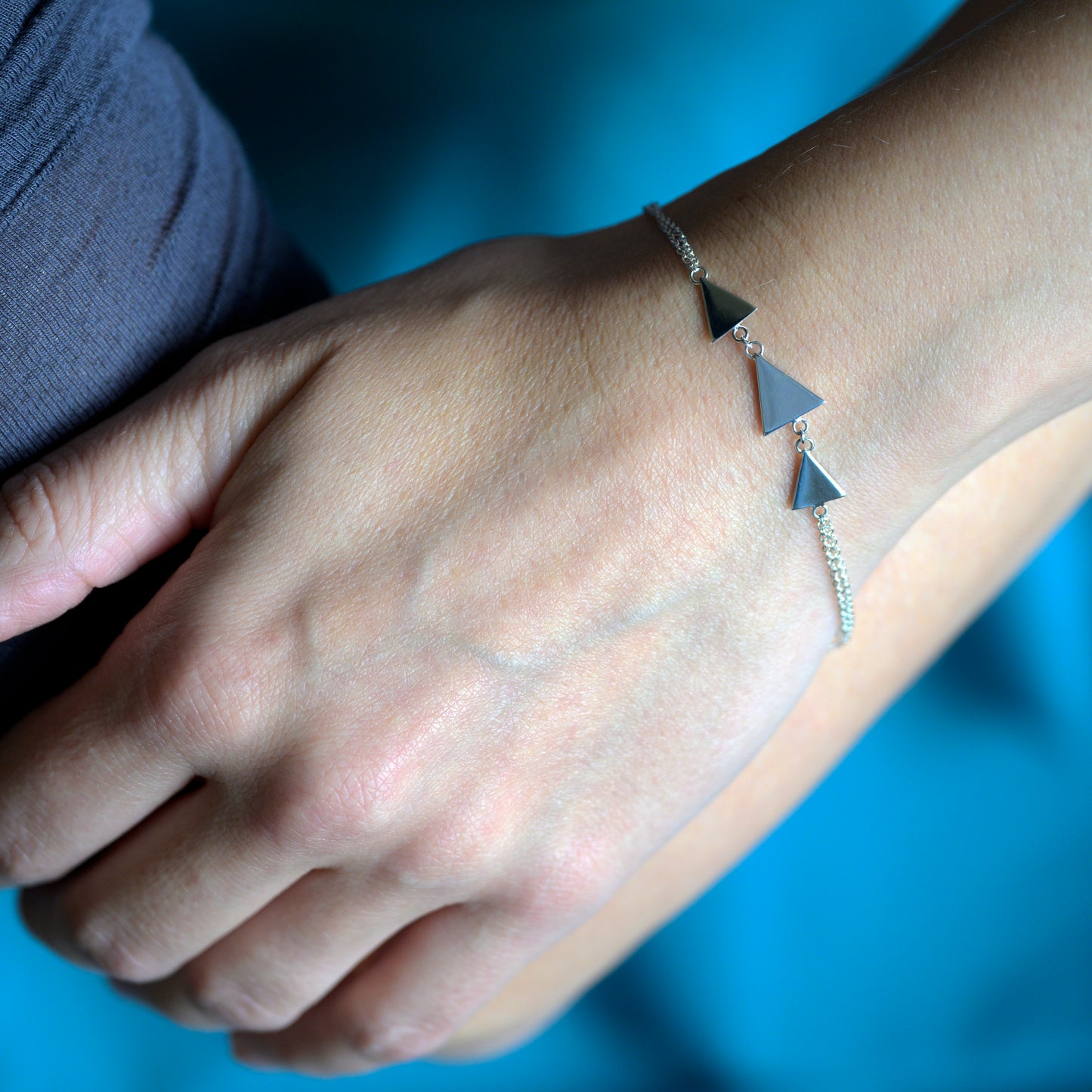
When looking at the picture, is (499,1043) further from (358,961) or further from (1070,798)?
(1070,798)

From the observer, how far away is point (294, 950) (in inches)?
30.1

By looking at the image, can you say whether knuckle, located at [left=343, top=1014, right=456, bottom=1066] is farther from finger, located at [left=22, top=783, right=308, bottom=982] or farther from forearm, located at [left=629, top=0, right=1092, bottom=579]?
forearm, located at [left=629, top=0, right=1092, bottom=579]

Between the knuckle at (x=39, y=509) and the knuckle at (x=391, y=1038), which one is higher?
the knuckle at (x=39, y=509)

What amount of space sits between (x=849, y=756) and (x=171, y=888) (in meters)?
0.82

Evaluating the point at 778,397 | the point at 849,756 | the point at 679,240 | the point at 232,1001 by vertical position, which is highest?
the point at 679,240

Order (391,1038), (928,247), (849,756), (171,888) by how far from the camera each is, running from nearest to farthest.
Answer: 1. (928,247)
2. (171,888)
3. (391,1038)
4. (849,756)

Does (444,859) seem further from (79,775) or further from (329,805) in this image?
(79,775)

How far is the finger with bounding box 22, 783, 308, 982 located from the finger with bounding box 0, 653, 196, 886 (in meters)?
0.02

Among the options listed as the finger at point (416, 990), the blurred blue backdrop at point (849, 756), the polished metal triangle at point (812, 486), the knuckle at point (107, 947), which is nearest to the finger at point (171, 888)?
the knuckle at point (107, 947)

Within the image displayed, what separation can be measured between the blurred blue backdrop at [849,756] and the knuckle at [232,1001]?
52 centimetres

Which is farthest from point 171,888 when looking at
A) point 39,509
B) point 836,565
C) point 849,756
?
point 849,756

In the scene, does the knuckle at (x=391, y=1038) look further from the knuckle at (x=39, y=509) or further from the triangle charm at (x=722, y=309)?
the triangle charm at (x=722, y=309)

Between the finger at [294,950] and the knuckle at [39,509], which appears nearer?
the knuckle at [39,509]

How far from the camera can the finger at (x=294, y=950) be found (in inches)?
28.6
